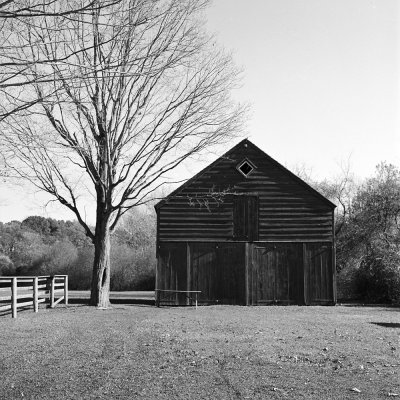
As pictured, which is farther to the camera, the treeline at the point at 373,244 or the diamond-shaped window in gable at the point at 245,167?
the treeline at the point at 373,244

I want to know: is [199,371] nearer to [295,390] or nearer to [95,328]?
[295,390]

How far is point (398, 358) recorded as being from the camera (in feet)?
31.6

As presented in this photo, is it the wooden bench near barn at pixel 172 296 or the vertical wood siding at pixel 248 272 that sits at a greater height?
the vertical wood siding at pixel 248 272

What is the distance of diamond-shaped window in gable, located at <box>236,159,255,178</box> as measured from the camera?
26061 millimetres

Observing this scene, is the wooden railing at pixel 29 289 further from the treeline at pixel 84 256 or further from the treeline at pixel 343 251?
the treeline at pixel 84 256

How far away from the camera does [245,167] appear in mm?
26219

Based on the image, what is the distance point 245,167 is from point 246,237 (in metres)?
3.21

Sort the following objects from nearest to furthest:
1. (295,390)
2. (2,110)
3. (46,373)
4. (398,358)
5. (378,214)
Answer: (295,390) < (2,110) < (46,373) < (398,358) < (378,214)

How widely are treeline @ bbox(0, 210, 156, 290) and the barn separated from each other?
780 inches

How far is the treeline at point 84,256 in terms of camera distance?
46062mm

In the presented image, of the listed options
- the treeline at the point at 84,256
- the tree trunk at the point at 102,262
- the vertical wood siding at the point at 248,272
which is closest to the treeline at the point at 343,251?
the treeline at the point at 84,256

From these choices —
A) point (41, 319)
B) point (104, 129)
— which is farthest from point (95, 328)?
point (104, 129)

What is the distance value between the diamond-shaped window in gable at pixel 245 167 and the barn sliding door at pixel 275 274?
337 centimetres

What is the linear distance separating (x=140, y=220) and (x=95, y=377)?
58269mm
